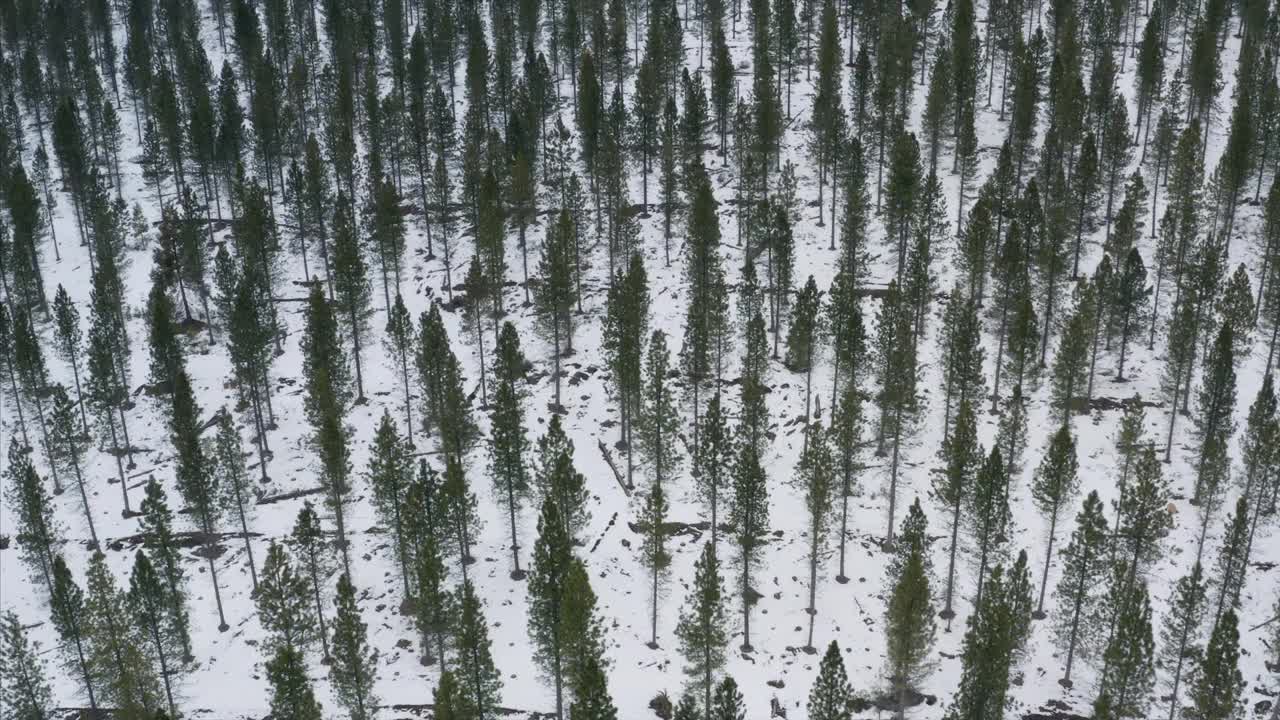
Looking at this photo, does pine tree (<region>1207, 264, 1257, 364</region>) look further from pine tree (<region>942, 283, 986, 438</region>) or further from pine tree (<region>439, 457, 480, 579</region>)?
pine tree (<region>439, 457, 480, 579</region>)

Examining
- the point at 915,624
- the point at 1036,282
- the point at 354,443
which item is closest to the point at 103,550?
the point at 354,443

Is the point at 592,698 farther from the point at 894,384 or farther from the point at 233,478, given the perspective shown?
the point at 233,478

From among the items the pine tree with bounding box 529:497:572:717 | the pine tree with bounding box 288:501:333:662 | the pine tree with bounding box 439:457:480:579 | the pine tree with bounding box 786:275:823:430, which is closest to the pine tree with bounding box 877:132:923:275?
the pine tree with bounding box 786:275:823:430

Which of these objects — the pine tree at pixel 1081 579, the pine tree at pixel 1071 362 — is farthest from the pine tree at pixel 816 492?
the pine tree at pixel 1071 362

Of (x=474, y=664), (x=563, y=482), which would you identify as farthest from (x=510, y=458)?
(x=474, y=664)

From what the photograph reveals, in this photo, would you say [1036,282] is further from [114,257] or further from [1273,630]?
[114,257]
